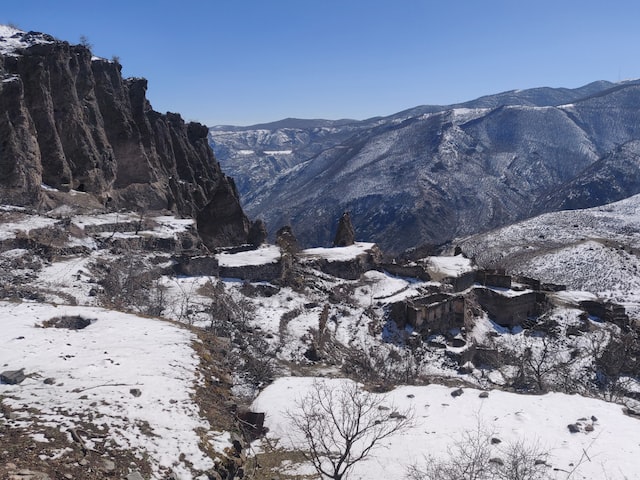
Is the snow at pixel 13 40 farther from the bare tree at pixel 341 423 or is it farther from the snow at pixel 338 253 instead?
the bare tree at pixel 341 423

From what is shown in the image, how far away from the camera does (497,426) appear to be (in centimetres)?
1342

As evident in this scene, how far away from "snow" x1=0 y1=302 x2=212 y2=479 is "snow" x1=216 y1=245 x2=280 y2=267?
21.8 metres

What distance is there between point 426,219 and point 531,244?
217ft

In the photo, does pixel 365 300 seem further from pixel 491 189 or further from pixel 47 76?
pixel 491 189

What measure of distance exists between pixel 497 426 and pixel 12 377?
12.1 meters

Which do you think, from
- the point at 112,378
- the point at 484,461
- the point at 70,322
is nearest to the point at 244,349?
the point at 70,322

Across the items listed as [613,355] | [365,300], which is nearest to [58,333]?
[365,300]

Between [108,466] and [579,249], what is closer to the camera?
[108,466]

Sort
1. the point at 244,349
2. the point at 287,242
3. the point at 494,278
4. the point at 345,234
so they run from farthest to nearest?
the point at 345,234
the point at 494,278
the point at 287,242
the point at 244,349

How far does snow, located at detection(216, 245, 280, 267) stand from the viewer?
125 feet

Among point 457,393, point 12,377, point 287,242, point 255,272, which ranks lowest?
point 457,393

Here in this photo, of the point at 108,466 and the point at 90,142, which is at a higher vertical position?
the point at 90,142

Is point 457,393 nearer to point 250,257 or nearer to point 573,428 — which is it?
point 573,428

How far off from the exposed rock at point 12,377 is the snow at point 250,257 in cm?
2602
